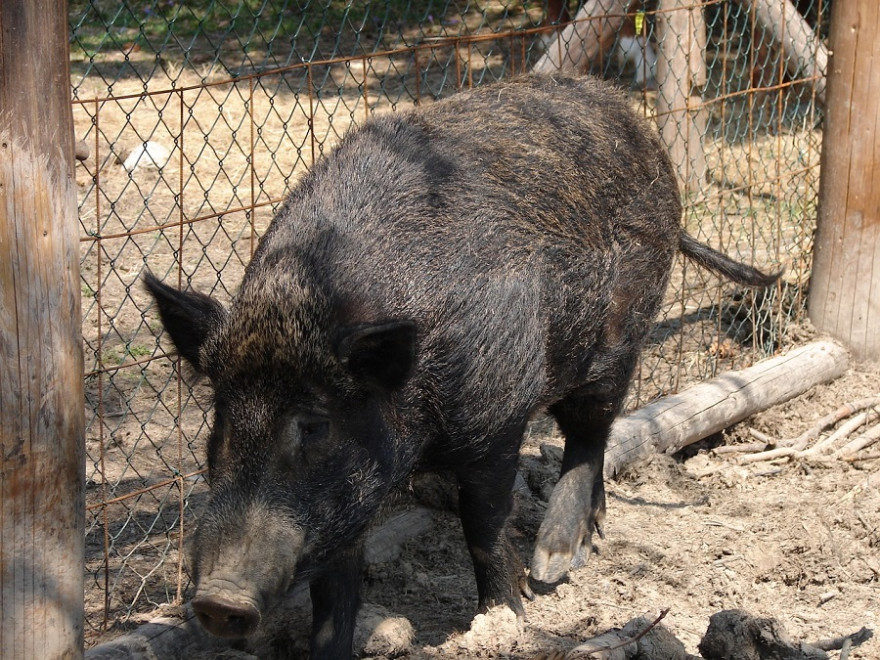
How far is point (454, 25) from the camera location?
41.9 feet

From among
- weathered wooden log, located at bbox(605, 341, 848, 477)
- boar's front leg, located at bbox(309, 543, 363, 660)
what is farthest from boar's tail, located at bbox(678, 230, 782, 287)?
boar's front leg, located at bbox(309, 543, 363, 660)

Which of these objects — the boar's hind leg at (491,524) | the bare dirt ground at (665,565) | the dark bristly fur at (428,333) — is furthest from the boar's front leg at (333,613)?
the boar's hind leg at (491,524)

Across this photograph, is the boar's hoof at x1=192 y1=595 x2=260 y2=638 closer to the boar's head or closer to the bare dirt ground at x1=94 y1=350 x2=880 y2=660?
the boar's head

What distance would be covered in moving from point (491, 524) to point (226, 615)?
1.30 meters

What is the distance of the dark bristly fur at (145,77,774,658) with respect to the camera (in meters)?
3.07

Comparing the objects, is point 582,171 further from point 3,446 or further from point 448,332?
point 3,446

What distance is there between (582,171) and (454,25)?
359 inches

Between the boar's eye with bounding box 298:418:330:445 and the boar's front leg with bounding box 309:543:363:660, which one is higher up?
the boar's eye with bounding box 298:418:330:445

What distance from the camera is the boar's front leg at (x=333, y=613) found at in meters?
3.49

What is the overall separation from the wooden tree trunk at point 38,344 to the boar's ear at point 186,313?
57 cm

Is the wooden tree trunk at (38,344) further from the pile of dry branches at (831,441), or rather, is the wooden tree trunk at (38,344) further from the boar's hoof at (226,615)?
the pile of dry branches at (831,441)

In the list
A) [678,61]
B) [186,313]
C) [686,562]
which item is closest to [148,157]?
[678,61]

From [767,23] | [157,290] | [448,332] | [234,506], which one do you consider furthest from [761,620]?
[767,23]

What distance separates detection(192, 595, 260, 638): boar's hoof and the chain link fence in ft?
2.59
